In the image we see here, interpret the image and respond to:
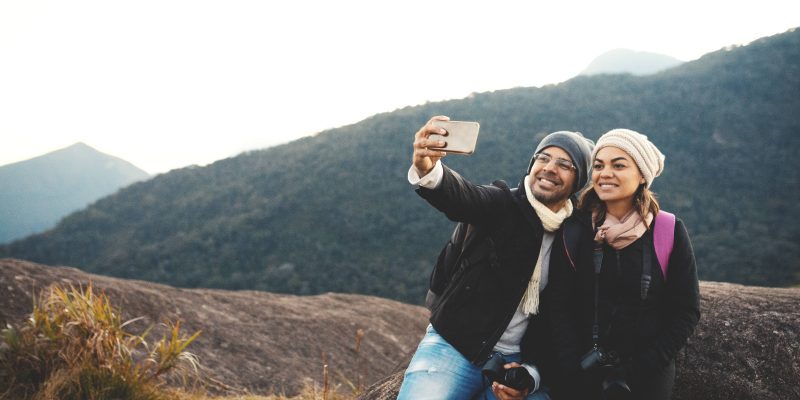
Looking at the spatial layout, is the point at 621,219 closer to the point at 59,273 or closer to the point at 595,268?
the point at 595,268

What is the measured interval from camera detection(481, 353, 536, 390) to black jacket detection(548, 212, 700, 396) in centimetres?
16

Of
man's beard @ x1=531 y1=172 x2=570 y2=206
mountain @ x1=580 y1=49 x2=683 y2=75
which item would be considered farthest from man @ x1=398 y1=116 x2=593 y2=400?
mountain @ x1=580 y1=49 x2=683 y2=75

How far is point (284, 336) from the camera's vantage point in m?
7.05

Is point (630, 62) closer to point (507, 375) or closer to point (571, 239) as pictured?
point (571, 239)

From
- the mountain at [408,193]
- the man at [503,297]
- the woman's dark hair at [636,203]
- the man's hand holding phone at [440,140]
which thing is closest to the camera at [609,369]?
the man at [503,297]

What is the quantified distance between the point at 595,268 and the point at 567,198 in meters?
0.39

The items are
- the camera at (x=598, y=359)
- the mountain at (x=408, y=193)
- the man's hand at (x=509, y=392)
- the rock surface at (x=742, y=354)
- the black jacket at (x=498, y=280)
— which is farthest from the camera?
the mountain at (x=408, y=193)

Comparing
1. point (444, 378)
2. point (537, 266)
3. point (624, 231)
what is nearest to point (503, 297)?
point (537, 266)

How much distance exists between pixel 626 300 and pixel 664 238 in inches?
11.6

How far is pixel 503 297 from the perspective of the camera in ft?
6.75

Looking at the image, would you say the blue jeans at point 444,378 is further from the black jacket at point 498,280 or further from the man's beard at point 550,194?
the man's beard at point 550,194

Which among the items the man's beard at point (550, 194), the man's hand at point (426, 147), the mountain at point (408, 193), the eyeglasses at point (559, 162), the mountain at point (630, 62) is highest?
the mountain at point (630, 62)

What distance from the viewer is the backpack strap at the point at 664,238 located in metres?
1.92

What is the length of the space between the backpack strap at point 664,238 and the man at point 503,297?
36cm
